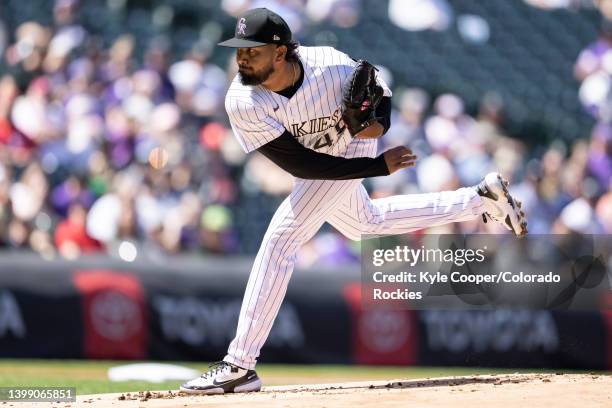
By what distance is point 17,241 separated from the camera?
9336mm

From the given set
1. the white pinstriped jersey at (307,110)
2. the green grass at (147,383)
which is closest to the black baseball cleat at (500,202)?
the white pinstriped jersey at (307,110)

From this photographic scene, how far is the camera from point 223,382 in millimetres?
5215

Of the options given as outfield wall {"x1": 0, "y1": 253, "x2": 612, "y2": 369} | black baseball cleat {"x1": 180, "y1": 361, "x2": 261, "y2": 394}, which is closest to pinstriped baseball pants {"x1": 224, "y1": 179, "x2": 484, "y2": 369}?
black baseball cleat {"x1": 180, "y1": 361, "x2": 261, "y2": 394}

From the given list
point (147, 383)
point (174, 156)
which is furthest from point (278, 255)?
point (174, 156)

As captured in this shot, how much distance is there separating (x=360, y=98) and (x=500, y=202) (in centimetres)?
101

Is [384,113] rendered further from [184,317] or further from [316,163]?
[184,317]

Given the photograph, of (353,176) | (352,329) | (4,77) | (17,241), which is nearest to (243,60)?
(353,176)

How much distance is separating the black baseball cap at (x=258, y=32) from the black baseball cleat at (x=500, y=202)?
4.52 ft

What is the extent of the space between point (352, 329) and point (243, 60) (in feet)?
12.5

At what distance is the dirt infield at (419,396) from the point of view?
461 centimetres

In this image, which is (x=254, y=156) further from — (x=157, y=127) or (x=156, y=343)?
(x=156, y=343)

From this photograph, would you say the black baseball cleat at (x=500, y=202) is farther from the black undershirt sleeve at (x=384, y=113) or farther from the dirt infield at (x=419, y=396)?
the dirt infield at (x=419, y=396)

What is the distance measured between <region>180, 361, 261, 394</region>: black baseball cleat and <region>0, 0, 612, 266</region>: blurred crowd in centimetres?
394

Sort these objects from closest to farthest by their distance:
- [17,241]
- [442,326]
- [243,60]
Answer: [243,60]
[442,326]
[17,241]
